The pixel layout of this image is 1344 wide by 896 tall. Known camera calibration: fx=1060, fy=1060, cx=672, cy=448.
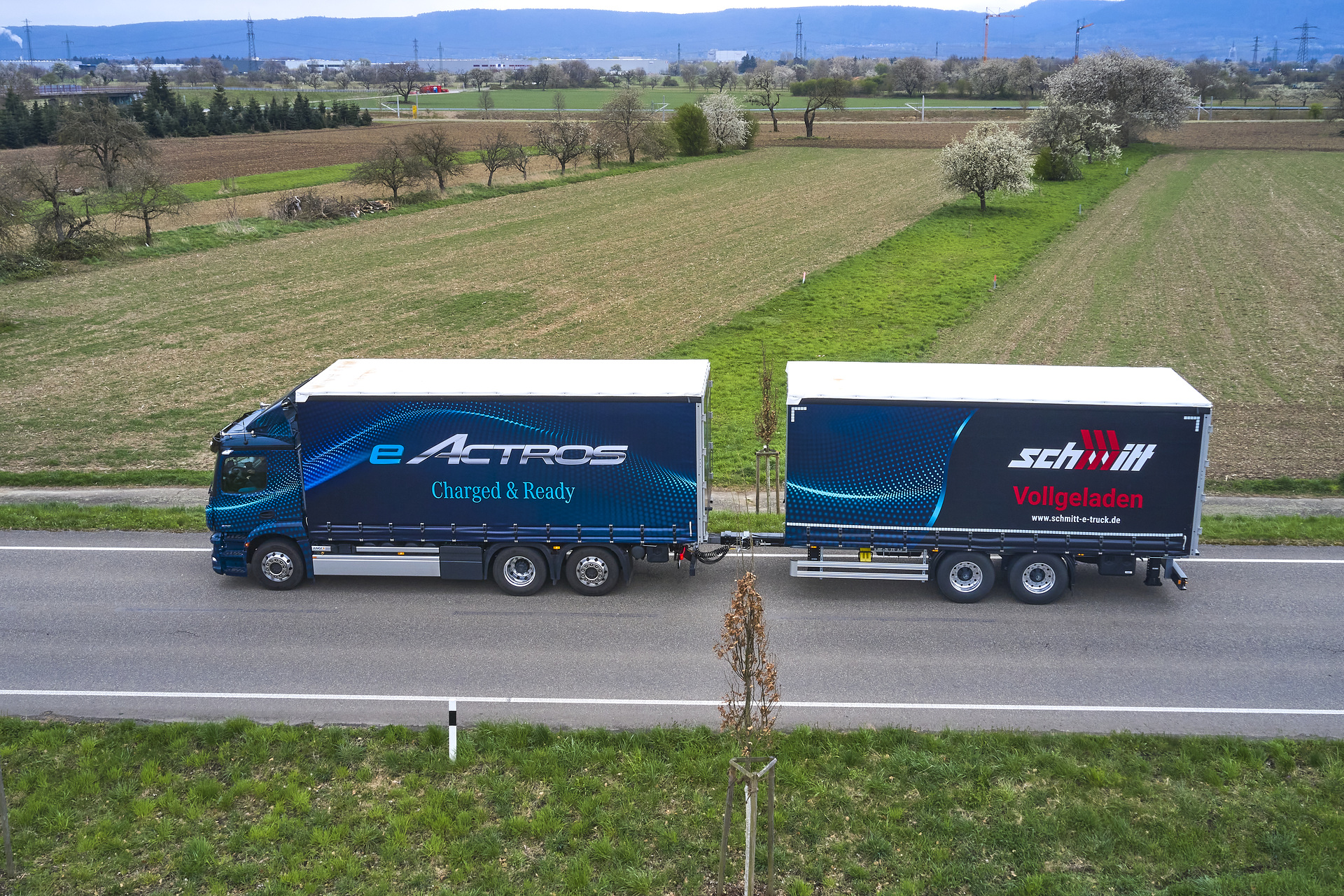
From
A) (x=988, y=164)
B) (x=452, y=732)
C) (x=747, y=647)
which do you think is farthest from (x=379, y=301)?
(x=988, y=164)

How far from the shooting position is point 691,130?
300ft

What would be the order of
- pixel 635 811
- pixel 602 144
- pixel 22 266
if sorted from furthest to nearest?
pixel 602 144 → pixel 22 266 → pixel 635 811

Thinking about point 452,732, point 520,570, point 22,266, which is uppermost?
point 22,266

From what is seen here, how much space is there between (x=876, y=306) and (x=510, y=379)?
78.8ft

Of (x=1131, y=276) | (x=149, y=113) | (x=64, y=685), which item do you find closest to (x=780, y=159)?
(x=1131, y=276)

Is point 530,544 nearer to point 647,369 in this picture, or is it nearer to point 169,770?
point 647,369

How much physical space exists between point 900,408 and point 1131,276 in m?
32.3

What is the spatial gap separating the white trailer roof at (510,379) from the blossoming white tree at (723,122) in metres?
79.9

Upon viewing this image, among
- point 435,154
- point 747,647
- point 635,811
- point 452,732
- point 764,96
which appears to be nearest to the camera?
point 747,647

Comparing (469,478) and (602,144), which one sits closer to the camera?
(469,478)

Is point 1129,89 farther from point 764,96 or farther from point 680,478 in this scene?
point 680,478

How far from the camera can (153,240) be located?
50438 mm

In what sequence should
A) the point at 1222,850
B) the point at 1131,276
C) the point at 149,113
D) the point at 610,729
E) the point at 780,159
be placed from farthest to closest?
the point at 149,113, the point at 780,159, the point at 1131,276, the point at 610,729, the point at 1222,850

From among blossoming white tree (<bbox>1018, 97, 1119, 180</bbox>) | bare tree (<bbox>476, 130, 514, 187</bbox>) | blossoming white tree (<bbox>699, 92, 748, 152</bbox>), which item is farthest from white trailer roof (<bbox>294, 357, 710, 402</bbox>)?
blossoming white tree (<bbox>699, 92, 748, 152</bbox>)
